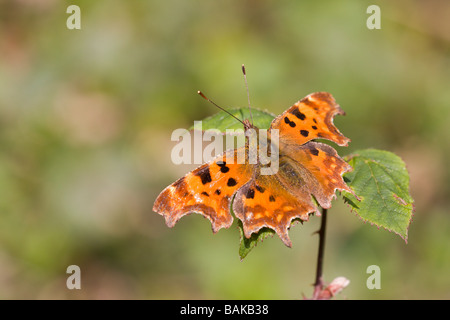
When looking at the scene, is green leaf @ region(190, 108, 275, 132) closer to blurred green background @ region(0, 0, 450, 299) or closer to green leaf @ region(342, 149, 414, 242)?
green leaf @ region(342, 149, 414, 242)

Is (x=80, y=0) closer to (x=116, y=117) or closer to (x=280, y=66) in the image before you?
(x=116, y=117)

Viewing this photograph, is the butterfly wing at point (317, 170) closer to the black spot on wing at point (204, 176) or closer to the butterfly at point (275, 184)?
the butterfly at point (275, 184)

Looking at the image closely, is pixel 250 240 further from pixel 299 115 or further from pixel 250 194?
pixel 299 115

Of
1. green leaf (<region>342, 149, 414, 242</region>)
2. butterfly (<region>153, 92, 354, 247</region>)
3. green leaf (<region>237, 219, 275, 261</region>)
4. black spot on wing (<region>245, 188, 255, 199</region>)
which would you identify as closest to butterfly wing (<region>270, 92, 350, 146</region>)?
butterfly (<region>153, 92, 354, 247</region>)

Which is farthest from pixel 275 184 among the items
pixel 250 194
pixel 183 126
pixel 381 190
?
pixel 183 126

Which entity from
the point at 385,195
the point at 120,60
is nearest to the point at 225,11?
the point at 120,60

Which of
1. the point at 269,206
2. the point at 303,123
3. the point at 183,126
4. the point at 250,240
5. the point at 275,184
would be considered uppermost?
the point at 183,126

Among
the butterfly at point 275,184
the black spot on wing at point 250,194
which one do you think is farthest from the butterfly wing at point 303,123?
the black spot on wing at point 250,194
